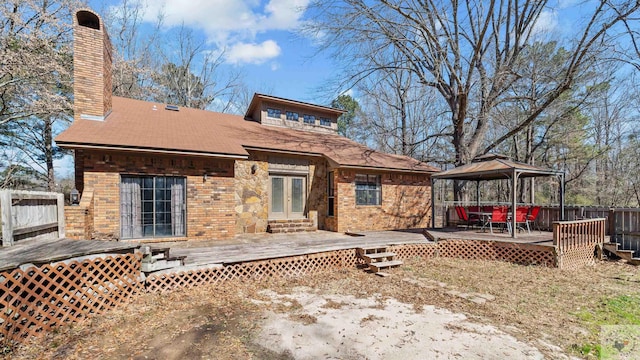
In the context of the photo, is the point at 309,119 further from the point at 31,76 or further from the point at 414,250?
the point at 31,76

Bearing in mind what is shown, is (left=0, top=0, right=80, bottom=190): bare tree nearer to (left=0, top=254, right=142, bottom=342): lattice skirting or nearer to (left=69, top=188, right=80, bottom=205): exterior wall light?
(left=69, top=188, right=80, bottom=205): exterior wall light

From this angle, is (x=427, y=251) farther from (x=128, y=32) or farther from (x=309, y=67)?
(x=128, y=32)

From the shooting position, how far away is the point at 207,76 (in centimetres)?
2189

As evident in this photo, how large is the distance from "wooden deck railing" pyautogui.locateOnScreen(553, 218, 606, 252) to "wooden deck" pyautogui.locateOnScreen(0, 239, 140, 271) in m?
9.37

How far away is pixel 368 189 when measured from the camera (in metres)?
10.8

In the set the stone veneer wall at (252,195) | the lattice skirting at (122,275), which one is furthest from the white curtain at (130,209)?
the stone veneer wall at (252,195)

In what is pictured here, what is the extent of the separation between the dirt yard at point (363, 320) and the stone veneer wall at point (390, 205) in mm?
3859

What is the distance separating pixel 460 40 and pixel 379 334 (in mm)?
→ 14462

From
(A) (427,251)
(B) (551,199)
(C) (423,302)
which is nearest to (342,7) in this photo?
(A) (427,251)

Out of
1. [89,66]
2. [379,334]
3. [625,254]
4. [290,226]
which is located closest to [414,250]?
[290,226]

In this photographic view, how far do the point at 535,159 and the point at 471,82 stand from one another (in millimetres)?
13678

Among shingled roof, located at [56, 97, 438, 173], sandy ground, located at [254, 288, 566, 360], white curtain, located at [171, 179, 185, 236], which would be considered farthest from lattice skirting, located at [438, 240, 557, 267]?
white curtain, located at [171, 179, 185, 236]

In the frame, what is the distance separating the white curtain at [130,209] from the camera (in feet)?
23.3

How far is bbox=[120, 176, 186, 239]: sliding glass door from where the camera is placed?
7.14 meters
